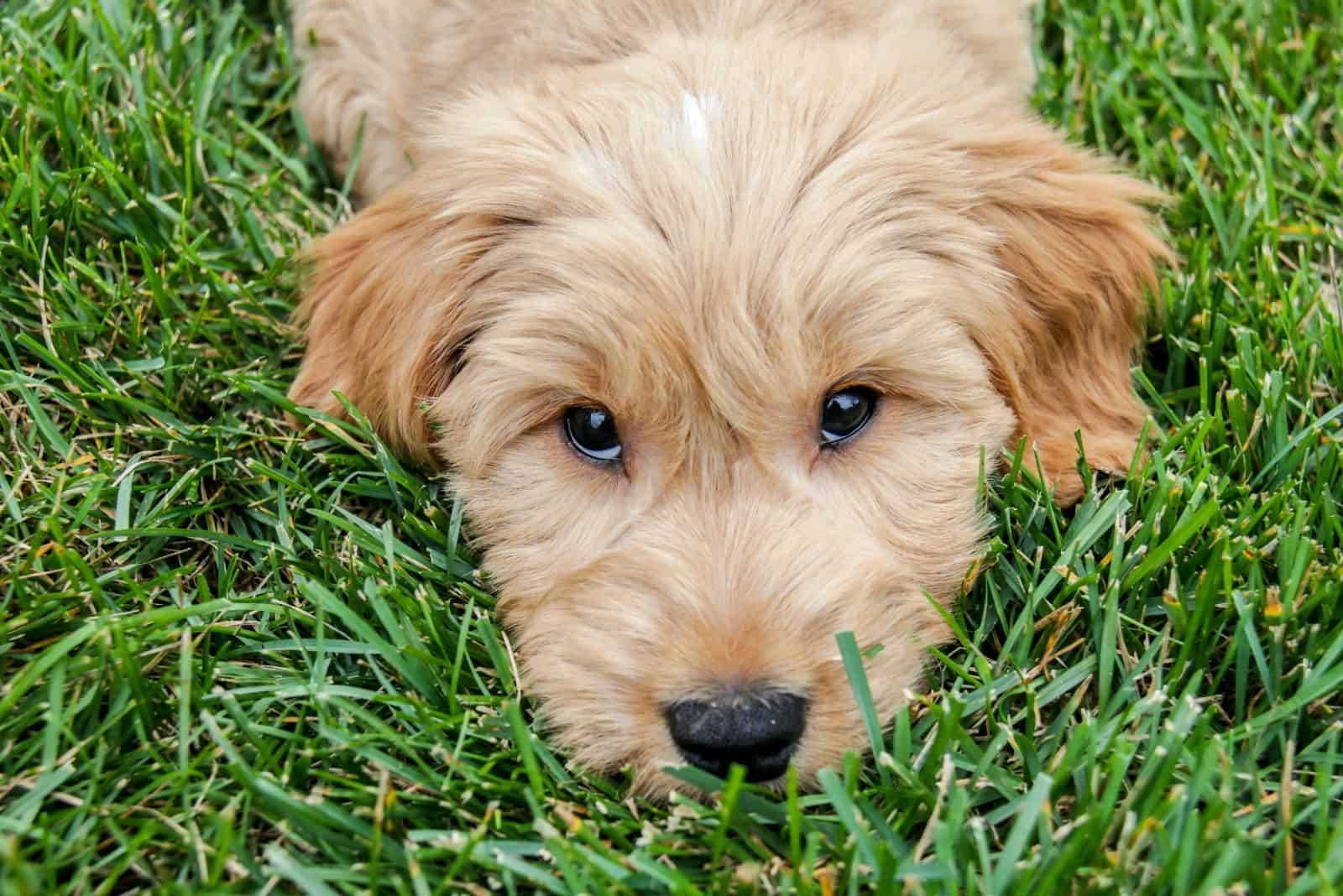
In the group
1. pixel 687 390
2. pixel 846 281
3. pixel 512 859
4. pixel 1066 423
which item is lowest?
pixel 512 859

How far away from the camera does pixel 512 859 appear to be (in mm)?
2188

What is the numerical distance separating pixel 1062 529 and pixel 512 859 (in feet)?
4.65

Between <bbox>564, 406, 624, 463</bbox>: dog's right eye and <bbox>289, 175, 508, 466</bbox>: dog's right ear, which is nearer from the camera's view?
<bbox>564, 406, 624, 463</bbox>: dog's right eye

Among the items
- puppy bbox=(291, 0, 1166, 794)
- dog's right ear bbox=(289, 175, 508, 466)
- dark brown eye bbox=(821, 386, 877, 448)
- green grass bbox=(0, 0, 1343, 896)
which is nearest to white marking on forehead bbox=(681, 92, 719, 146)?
puppy bbox=(291, 0, 1166, 794)

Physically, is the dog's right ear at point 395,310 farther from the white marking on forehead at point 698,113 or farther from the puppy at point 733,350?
the white marking on forehead at point 698,113

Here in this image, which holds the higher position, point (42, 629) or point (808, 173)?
point (808, 173)

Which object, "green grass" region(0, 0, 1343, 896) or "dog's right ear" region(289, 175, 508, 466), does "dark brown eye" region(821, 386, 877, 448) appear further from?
"dog's right ear" region(289, 175, 508, 466)

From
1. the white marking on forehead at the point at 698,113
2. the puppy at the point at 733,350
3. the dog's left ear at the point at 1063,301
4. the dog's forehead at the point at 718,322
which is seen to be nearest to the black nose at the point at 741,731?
the puppy at the point at 733,350

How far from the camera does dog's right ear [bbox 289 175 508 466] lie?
283 cm

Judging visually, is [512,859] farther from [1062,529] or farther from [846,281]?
[1062,529]

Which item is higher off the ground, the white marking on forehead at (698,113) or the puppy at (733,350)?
the white marking on forehead at (698,113)

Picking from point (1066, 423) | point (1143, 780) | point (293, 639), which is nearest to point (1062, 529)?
point (1066, 423)

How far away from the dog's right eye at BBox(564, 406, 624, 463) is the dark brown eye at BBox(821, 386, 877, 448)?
1.39 ft

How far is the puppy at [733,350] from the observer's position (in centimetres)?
241
